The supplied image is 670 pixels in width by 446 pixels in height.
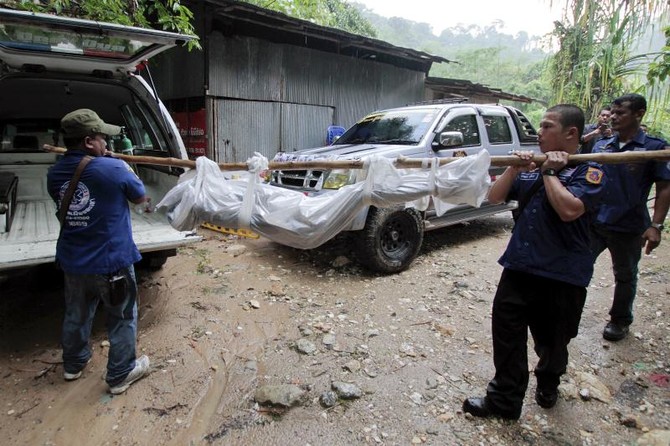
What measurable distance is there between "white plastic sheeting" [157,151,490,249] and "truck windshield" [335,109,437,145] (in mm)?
2171

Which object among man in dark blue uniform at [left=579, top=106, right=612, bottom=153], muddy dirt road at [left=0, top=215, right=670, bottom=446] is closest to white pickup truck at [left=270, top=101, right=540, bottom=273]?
muddy dirt road at [left=0, top=215, right=670, bottom=446]

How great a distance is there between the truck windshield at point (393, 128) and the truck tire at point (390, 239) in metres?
0.93

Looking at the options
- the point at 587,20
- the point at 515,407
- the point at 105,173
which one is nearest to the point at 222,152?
the point at 105,173

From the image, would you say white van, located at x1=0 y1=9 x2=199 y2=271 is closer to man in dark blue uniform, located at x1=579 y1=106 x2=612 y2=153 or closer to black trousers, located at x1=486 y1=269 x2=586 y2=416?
black trousers, located at x1=486 y1=269 x2=586 y2=416

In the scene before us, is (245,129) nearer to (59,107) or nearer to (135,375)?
(59,107)

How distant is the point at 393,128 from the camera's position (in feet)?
16.3

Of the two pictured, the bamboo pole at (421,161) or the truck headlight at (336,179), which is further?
the truck headlight at (336,179)

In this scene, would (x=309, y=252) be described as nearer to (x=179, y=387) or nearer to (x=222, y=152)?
(x=179, y=387)

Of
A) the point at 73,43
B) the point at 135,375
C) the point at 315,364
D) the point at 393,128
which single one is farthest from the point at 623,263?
the point at 73,43

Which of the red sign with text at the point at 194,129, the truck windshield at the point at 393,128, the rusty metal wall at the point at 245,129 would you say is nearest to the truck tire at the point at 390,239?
the truck windshield at the point at 393,128

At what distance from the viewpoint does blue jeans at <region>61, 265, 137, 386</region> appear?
2398mm

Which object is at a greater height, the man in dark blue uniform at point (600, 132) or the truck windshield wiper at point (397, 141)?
the man in dark blue uniform at point (600, 132)

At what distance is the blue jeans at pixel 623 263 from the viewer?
2977 mm

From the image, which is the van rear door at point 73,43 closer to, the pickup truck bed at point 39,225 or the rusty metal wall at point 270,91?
the pickup truck bed at point 39,225
